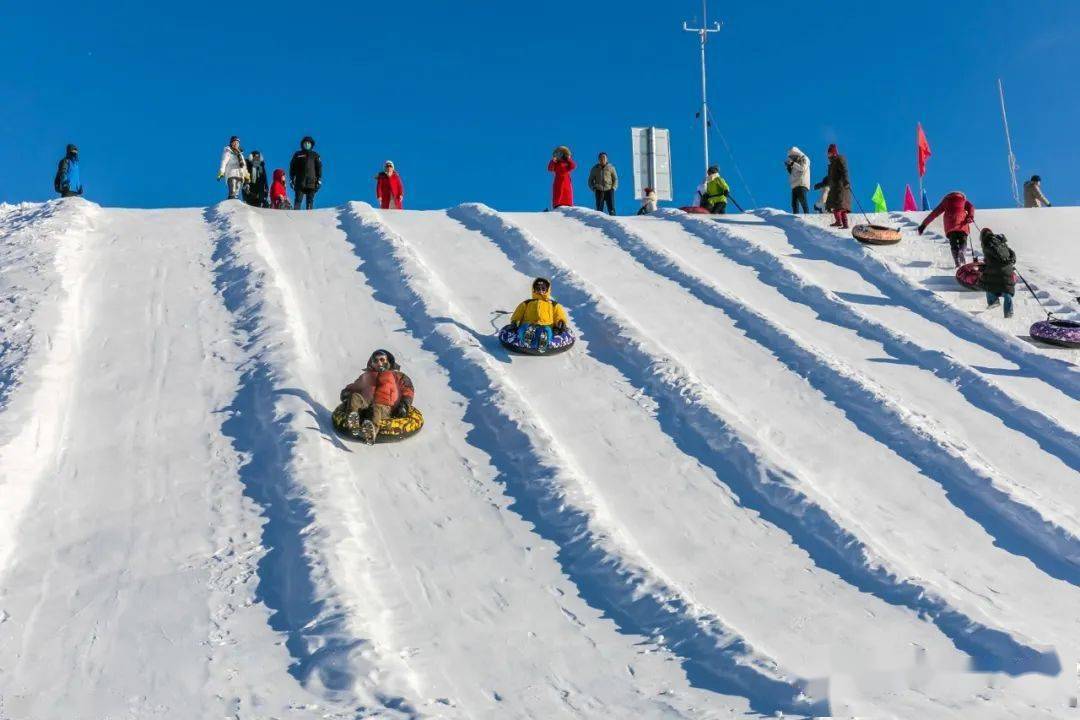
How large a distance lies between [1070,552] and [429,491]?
4.08 m

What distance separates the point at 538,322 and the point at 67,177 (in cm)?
819

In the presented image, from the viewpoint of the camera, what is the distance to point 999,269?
1150 cm

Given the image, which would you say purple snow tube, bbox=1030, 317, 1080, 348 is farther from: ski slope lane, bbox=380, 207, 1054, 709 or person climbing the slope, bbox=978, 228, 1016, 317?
ski slope lane, bbox=380, 207, 1054, 709

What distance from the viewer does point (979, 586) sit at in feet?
21.2

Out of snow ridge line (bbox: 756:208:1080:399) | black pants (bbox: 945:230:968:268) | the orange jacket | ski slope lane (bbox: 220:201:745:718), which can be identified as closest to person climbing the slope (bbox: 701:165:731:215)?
snow ridge line (bbox: 756:208:1080:399)

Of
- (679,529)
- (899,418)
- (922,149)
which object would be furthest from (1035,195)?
(679,529)

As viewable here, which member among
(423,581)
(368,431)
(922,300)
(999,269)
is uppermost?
(999,269)

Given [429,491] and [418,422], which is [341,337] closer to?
[418,422]

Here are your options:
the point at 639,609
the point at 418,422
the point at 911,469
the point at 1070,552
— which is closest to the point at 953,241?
the point at 911,469

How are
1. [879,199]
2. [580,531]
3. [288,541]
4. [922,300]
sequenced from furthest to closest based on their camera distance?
[879,199] → [922,300] → [580,531] → [288,541]

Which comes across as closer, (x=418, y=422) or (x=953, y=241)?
(x=418, y=422)

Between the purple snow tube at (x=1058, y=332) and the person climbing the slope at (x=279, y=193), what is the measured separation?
33.0 feet

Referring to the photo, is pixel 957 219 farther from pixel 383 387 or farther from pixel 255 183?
pixel 255 183

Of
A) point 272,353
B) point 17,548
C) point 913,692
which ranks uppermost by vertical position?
point 272,353
